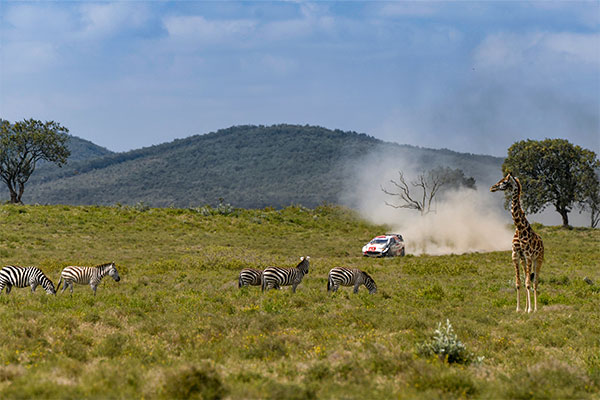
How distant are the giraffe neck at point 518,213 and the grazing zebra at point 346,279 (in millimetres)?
6040

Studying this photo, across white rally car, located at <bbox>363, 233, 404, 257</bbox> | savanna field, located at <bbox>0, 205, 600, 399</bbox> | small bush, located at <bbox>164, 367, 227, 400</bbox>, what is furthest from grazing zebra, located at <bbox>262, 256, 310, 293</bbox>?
white rally car, located at <bbox>363, 233, 404, 257</bbox>

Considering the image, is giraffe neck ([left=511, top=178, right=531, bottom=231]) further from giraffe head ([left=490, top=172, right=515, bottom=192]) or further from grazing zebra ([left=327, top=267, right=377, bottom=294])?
grazing zebra ([left=327, top=267, right=377, bottom=294])

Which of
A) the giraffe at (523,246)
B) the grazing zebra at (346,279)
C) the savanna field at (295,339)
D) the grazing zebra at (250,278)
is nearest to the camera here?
the savanna field at (295,339)

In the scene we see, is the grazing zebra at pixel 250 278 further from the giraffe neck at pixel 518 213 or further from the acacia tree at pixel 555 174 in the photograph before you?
the acacia tree at pixel 555 174

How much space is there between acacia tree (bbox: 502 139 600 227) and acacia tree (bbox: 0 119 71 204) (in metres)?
60.2

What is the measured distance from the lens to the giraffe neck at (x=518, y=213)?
59.5ft

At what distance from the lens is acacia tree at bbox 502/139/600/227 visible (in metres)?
68.6

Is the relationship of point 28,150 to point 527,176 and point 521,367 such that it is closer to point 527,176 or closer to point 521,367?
point 527,176

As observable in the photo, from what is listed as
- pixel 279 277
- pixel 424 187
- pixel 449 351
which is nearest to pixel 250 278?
pixel 279 277

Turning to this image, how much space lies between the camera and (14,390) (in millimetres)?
9203

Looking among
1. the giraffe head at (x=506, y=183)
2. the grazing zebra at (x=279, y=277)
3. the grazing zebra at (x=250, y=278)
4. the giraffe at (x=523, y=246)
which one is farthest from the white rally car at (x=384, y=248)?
the giraffe head at (x=506, y=183)

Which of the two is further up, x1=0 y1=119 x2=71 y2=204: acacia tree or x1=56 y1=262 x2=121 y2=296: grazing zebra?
x1=0 y1=119 x2=71 y2=204: acacia tree

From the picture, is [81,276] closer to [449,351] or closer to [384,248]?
[449,351]

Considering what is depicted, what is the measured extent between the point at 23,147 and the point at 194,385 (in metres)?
71.6
